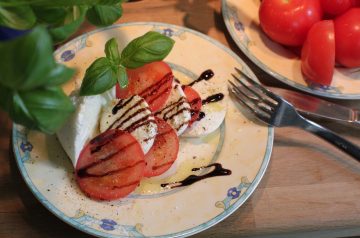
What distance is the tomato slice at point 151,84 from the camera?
0.93 metres

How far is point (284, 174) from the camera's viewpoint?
36.5 inches

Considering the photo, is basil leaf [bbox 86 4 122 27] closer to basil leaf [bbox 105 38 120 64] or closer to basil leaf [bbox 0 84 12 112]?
basil leaf [bbox 105 38 120 64]

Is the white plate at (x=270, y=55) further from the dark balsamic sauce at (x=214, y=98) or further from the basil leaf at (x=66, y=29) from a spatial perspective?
the basil leaf at (x=66, y=29)

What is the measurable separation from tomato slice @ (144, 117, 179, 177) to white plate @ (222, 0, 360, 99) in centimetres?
32

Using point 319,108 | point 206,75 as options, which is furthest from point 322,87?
point 206,75

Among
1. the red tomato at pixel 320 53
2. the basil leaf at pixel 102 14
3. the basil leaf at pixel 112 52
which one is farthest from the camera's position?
the red tomato at pixel 320 53

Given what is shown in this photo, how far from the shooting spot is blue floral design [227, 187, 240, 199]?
825 mm

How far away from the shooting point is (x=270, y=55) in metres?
1.08

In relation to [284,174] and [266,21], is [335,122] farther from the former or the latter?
[266,21]

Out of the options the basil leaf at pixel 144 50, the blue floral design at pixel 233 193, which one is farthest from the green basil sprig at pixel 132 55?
the blue floral design at pixel 233 193

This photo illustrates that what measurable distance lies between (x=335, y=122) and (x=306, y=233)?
0.29 m

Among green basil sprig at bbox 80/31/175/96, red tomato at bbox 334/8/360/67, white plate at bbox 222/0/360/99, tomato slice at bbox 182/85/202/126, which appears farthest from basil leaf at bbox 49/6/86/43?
red tomato at bbox 334/8/360/67

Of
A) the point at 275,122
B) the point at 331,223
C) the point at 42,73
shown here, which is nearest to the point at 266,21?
the point at 275,122

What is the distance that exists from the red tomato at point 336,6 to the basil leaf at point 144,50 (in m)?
0.48
